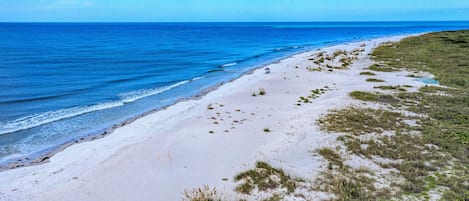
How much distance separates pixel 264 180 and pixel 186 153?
393 cm

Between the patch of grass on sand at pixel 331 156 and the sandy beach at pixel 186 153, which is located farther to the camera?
the patch of grass on sand at pixel 331 156

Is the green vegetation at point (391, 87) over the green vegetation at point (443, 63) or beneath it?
beneath

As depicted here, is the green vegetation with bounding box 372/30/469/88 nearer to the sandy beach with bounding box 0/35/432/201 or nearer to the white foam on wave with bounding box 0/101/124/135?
the sandy beach with bounding box 0/35/432/201

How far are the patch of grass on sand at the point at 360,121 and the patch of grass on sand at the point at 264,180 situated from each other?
5125 mm

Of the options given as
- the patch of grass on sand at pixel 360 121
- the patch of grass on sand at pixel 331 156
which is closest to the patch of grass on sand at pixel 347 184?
the patch of grass on sand at pixel 331 156

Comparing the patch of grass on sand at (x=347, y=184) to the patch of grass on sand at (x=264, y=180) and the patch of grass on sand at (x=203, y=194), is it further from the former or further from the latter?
the patch of grass on sand at (x=203, y=194)

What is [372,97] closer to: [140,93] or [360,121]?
[360,121]

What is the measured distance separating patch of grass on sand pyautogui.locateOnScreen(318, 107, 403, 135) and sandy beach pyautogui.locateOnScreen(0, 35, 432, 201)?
672mm

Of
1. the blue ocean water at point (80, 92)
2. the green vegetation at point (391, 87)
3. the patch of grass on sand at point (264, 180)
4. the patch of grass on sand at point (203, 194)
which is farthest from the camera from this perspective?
the green vegetation at point (391, 87)

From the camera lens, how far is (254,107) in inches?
760

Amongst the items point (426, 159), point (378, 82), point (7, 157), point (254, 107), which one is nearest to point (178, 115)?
point (254, 107)

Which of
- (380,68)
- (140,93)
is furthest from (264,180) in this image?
(380,68)

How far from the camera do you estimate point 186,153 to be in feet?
41.2

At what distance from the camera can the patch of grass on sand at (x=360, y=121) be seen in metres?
14.5
